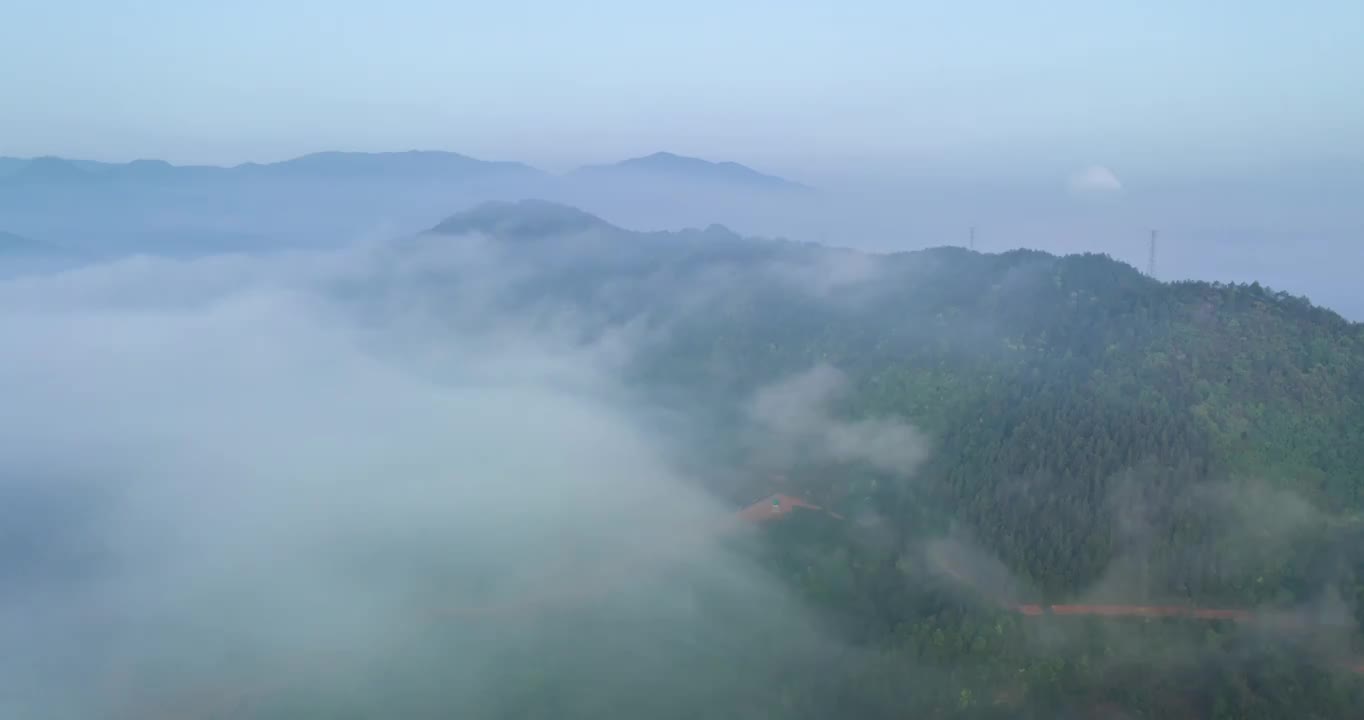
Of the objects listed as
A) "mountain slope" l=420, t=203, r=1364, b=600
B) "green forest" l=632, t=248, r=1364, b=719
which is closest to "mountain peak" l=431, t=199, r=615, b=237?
"mountain slope" l=420, t=203, r=1364, b=600

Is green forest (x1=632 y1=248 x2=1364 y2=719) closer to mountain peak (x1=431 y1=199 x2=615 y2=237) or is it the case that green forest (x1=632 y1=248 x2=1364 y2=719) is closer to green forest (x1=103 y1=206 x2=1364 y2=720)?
green forest (x1=103 y1=206 x2=1364 y2=720)

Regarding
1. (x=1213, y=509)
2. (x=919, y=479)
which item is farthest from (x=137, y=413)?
(x=1213, y=509)

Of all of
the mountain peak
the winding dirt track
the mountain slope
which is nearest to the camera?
the winding dirt track

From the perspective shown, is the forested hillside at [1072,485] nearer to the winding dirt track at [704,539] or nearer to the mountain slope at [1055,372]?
the mountain slope at [1055,372]

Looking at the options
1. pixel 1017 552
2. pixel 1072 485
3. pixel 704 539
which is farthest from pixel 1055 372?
pixel 704 539

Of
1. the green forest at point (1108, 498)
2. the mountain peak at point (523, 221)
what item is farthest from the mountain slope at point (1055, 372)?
the mountain peak at point (523, 221)

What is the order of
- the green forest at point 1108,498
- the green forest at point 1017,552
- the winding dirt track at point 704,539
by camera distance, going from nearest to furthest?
the green forest at point 1108,498, the green forest at point 1017,552, the winding dirt track at point 704,539
